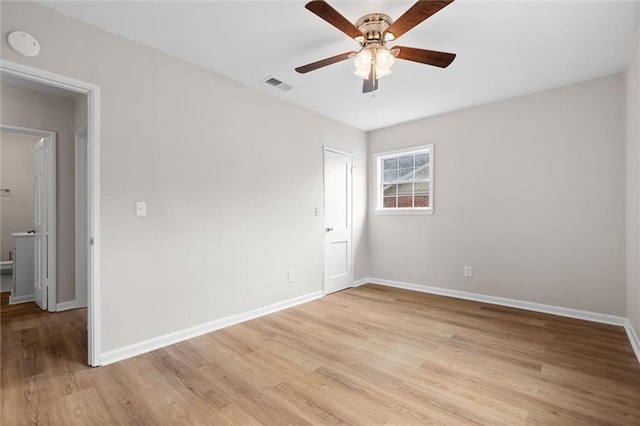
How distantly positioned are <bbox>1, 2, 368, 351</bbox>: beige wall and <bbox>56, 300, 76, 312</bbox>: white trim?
6.48ft

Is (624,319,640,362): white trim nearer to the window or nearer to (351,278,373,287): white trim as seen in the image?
the window

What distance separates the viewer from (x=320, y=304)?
155 inches

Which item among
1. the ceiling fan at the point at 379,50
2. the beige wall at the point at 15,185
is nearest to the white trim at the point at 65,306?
the beige wall at the point at 15,185

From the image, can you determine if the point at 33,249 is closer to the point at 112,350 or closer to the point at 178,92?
the point at 112,350

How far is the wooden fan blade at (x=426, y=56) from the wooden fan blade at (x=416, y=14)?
16cm

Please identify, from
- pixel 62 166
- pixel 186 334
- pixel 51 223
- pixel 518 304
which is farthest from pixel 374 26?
pixel 51 223

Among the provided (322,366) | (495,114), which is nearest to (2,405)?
(322,366)

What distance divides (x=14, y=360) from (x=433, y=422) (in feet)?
10.4

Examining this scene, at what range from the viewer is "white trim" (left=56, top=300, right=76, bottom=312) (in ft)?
12.0

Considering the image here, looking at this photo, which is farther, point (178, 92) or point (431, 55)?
point (178, 92)

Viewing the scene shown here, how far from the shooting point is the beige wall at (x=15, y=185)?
17.2 ft

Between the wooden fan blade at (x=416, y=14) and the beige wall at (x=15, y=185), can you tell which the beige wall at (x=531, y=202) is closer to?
the wooden fan blade at (x=416, y=14)

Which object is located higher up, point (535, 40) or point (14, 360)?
point (535, 40)

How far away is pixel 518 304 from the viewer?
374cm
